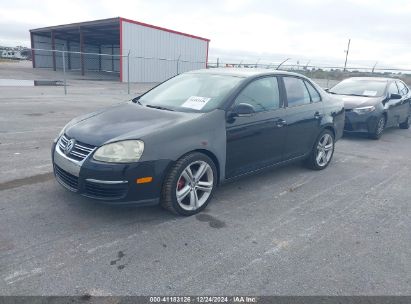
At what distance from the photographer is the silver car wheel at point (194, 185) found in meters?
3.59

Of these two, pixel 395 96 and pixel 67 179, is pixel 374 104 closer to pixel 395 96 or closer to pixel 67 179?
pixel 395 96

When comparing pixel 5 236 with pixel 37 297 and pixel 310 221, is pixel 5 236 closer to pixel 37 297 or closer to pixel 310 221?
pixel 37 297

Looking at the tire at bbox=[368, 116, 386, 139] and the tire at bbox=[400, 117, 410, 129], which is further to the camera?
the tire at bbox=[400, 117, 410, 129]

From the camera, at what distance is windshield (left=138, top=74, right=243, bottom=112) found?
405cm

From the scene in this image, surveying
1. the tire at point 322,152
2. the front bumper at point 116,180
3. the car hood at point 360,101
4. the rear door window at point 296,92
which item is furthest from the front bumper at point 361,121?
the front bumper at point 116,180

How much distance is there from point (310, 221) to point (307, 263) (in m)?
0.85

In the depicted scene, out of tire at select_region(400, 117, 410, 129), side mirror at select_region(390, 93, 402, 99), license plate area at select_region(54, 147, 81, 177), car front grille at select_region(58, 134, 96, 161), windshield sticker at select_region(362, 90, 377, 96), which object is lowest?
tire at select_region(400, 117, 410, 129)

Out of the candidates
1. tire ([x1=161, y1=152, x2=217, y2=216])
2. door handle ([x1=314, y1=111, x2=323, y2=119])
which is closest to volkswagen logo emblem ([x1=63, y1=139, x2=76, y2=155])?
tire ([x1=161, y1=152, x2=217, y2=216])

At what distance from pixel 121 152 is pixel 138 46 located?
2407cm

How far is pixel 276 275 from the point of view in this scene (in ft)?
8.96

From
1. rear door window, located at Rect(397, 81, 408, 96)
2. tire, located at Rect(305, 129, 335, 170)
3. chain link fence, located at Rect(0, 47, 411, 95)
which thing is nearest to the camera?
tire, located at Rect(305, 129, 335, 170)

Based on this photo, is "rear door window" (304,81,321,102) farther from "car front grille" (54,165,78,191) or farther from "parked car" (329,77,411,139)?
"car front grille" (54,165,78,191)

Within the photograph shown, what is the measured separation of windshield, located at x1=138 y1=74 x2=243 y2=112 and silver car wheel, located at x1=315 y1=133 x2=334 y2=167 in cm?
204

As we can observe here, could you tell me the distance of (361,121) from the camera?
26.3 ft
